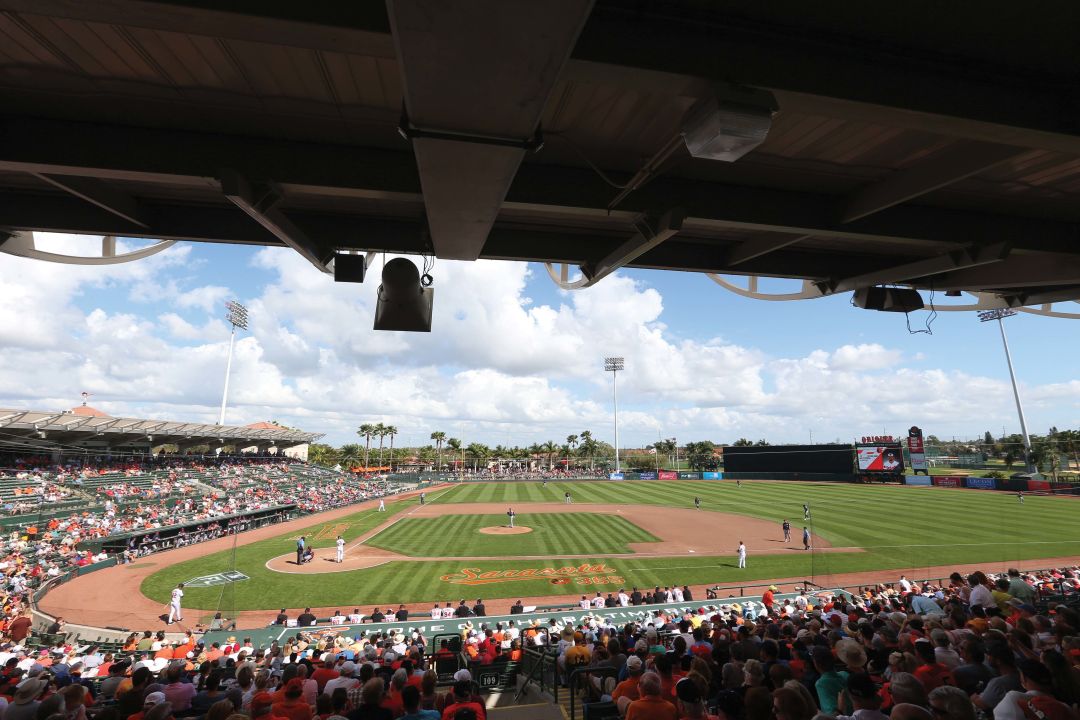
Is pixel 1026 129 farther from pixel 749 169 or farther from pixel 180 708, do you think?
pixel 180 708

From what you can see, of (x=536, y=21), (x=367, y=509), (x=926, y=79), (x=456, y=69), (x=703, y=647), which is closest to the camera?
(x=536, y=21)

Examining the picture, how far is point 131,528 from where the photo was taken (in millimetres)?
26500

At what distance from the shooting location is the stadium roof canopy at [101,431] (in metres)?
34.2

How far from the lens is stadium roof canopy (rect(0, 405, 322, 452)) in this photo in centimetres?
3416

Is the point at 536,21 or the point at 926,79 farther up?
the point at 926,79

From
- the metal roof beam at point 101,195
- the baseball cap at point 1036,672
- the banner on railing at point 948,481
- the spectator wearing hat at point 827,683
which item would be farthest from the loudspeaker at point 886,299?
the banner on railing at point 948,481

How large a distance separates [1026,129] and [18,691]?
28.8 ft

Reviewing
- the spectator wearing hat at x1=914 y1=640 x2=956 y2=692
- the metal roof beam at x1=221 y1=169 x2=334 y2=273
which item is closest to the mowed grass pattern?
the spectator wearing hat at x1=914 y1=640 x2=956 y2=692

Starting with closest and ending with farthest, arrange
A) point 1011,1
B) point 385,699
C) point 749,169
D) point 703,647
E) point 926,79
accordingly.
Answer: point 1011,1 → point 926,79 → point 749,169 → point 385,699 → point 703,647

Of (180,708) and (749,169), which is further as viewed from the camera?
(180,708)

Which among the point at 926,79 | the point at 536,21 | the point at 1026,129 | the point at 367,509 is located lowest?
the point at 367,509

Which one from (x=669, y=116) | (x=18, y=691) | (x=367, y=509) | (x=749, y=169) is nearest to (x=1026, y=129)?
(x=749, y=169)

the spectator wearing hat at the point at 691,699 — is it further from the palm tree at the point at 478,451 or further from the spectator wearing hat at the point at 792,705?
the palm tree at the point at 478,451

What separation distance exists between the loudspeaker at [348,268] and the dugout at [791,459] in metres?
66.3
